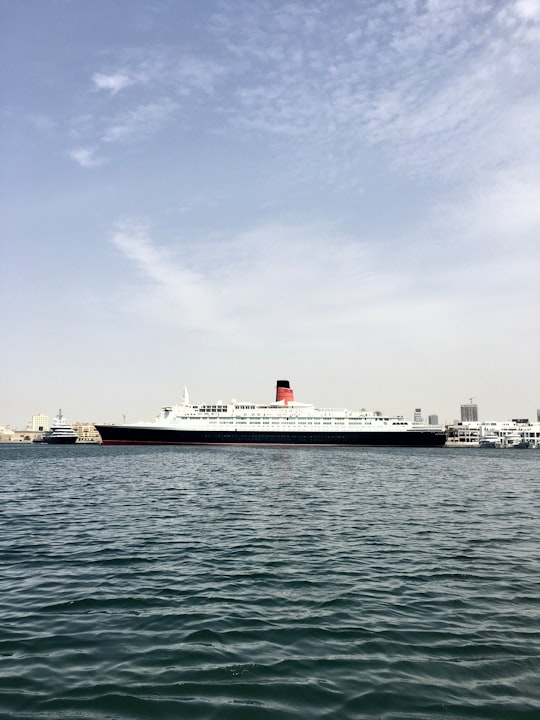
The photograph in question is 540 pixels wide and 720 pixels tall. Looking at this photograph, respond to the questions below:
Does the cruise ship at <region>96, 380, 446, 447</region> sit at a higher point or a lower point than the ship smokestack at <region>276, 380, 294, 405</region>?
lower

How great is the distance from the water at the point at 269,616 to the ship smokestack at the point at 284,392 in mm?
106145

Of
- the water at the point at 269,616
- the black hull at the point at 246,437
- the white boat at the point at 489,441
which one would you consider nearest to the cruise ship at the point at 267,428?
the black hull at the point at 246,437

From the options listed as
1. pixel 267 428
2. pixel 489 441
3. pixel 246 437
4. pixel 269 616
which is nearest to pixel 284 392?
pixel 267 428

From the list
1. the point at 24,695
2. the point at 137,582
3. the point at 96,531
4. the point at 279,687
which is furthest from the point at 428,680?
the point at 96,531

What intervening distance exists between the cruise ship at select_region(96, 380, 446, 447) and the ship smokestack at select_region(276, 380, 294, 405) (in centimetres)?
213

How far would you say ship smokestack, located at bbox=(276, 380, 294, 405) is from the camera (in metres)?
129

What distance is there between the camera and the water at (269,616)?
7.05 m

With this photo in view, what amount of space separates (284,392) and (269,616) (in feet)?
394

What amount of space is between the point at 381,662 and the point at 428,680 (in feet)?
2.67

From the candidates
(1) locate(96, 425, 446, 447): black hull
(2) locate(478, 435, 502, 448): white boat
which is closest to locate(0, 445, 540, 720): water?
(1) locate(96, 425, 446, 447): black hull

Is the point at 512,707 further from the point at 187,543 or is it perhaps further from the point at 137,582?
the point at 187,543

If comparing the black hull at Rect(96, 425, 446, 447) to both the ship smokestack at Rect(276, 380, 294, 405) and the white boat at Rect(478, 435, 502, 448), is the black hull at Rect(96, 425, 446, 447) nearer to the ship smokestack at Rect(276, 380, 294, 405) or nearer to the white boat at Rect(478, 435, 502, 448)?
the ship smokestack at Rect(276, 380, 294, 405)

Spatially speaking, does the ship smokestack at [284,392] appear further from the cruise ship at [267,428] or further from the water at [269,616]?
the water at [269,616]

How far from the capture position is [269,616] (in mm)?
10312
